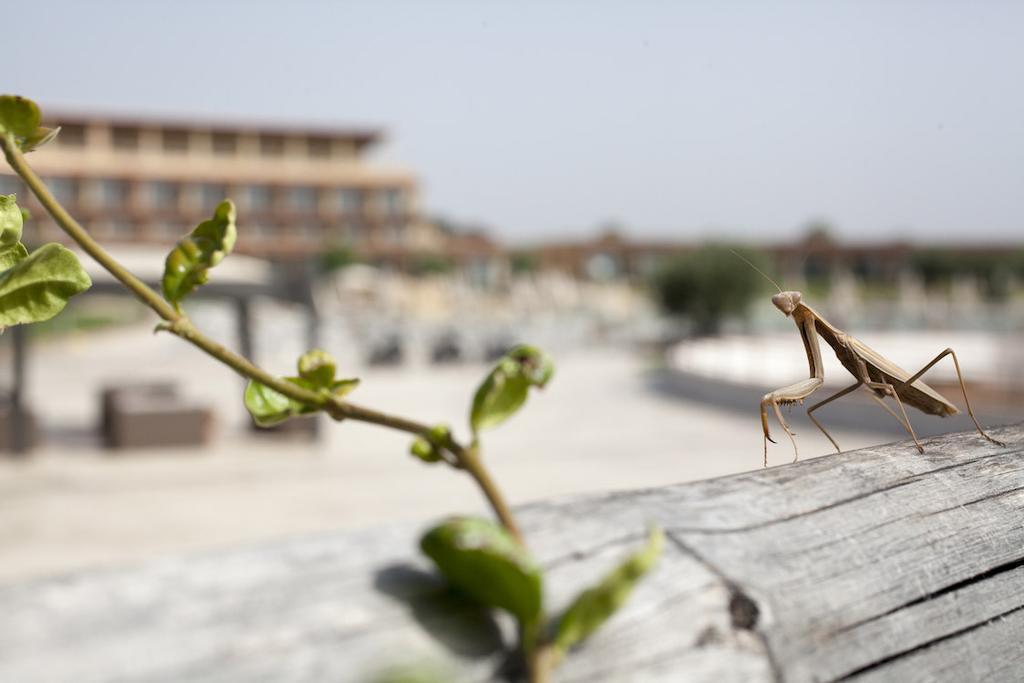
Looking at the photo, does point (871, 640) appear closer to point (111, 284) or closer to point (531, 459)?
point (111, 284)

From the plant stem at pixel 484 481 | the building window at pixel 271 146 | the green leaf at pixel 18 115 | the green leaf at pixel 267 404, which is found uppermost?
the building window at pixel 271 146

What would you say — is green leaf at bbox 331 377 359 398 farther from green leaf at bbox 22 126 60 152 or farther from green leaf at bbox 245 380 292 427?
green leaf at bbox 22 126 60 152

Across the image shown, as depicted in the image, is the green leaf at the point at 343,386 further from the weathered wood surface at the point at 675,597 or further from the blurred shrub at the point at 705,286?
the blurred shrub at the point at 705,286

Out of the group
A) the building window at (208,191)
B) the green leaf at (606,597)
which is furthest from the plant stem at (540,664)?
the building window at (208,191)

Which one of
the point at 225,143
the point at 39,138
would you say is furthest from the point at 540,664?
the point at 225,143

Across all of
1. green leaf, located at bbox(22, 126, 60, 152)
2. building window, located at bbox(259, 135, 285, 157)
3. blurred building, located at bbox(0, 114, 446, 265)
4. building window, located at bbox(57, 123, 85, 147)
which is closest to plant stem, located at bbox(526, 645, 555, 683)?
green leaf, located at bbox(22, 126, 60, 152)

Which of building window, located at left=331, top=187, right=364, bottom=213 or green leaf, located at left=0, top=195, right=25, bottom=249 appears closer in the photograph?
green leaf, located at left=0, top=195, right=25, bottom=249
